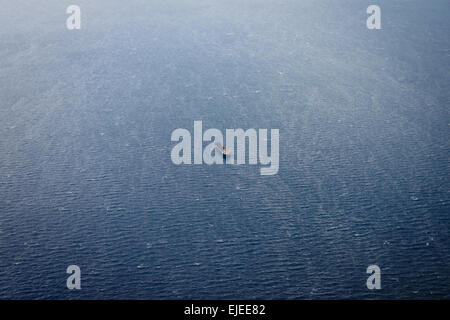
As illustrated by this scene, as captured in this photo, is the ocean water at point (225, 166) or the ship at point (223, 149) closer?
the ocean water at point (225, 166)

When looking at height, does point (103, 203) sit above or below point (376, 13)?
below

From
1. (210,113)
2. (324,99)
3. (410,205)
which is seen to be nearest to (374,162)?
(410,205)

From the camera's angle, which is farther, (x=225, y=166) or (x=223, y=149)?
(x=223, y=149)

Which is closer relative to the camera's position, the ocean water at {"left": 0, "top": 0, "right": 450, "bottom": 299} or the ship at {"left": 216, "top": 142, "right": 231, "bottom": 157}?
the ocean water at {"left": 0, "top": 0, "right": 450, "bottom": 299}

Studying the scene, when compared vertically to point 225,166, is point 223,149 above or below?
above

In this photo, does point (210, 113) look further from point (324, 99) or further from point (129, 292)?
point (129, 292)

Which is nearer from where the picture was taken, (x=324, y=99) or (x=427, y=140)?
(x=427, y=140)
